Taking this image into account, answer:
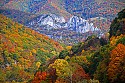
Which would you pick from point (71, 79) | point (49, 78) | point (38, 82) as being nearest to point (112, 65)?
point (71, 79)

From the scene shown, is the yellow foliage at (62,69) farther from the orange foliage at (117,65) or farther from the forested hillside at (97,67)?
the orange foliage at (117,65)

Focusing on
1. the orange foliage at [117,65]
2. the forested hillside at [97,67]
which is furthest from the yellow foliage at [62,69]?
the orange foliage at [117,65]

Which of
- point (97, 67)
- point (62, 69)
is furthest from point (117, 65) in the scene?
point (62, 69)

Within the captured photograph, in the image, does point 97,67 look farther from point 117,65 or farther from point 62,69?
point 62,69

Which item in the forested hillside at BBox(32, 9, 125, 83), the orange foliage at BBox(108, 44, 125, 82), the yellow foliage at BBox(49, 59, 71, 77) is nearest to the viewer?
the orange foliage at BBox(108, 44, 125, 82)

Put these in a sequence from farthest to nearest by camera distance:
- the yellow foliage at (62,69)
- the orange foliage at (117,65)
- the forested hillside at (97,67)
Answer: the yellow foliage at (62,69) → the forested hillside at (97,67) → the orange foliage at (117,65)

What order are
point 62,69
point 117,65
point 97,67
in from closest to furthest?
point 117,65 → point 97,67 → point 62,69

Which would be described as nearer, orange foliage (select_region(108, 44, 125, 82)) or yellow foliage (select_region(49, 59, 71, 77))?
orange foliage (select_region(108, 44, 125, 82))

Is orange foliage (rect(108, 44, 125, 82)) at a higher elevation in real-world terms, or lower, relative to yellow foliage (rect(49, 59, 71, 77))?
higher

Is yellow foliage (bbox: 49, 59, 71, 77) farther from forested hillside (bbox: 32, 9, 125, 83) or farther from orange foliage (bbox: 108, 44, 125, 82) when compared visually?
orange foliage (bbox: 108, 44, 125, 82)

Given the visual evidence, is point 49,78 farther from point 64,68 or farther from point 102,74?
point 102,74

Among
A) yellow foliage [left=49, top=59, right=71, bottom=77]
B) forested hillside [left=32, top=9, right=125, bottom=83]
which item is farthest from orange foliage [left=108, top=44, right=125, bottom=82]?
yellow foliage [left=49, top=59, right=71, bottom=77]
